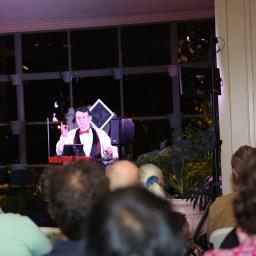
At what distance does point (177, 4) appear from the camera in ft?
27.9

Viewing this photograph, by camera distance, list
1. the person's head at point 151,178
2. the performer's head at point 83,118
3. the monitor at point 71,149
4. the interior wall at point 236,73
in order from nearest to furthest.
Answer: the person's head at point 151,178 < the interior wall at point 236,73 < the monitor at point 71,149 < the performer's head at point 83,118

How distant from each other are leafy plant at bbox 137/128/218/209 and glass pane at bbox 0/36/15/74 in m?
5.17

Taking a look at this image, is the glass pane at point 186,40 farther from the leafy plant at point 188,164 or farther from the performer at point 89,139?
the leafy plant at point 188,164

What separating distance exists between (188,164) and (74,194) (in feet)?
12.8

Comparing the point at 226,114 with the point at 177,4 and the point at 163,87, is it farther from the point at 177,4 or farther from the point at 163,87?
the point at 163,87

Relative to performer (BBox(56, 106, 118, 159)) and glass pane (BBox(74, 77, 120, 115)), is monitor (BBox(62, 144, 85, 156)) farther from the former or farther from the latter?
glass pane (BBox(74, 77, 120, 115))

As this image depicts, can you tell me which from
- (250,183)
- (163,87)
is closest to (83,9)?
(163,87)

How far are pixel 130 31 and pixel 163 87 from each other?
1.13 m

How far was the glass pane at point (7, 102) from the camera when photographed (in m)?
10.0

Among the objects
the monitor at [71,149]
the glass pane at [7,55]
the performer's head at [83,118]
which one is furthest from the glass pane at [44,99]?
the monitor at [71,149]

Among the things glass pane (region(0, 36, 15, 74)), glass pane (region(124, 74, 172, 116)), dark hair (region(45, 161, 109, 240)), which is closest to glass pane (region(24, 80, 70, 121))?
glass pane (region(0, 36, 15, 74))

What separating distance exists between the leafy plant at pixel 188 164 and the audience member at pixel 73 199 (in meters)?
3.61

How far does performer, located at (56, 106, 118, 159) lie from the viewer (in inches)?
325

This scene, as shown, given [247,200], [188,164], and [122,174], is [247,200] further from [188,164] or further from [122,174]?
[188,164]
